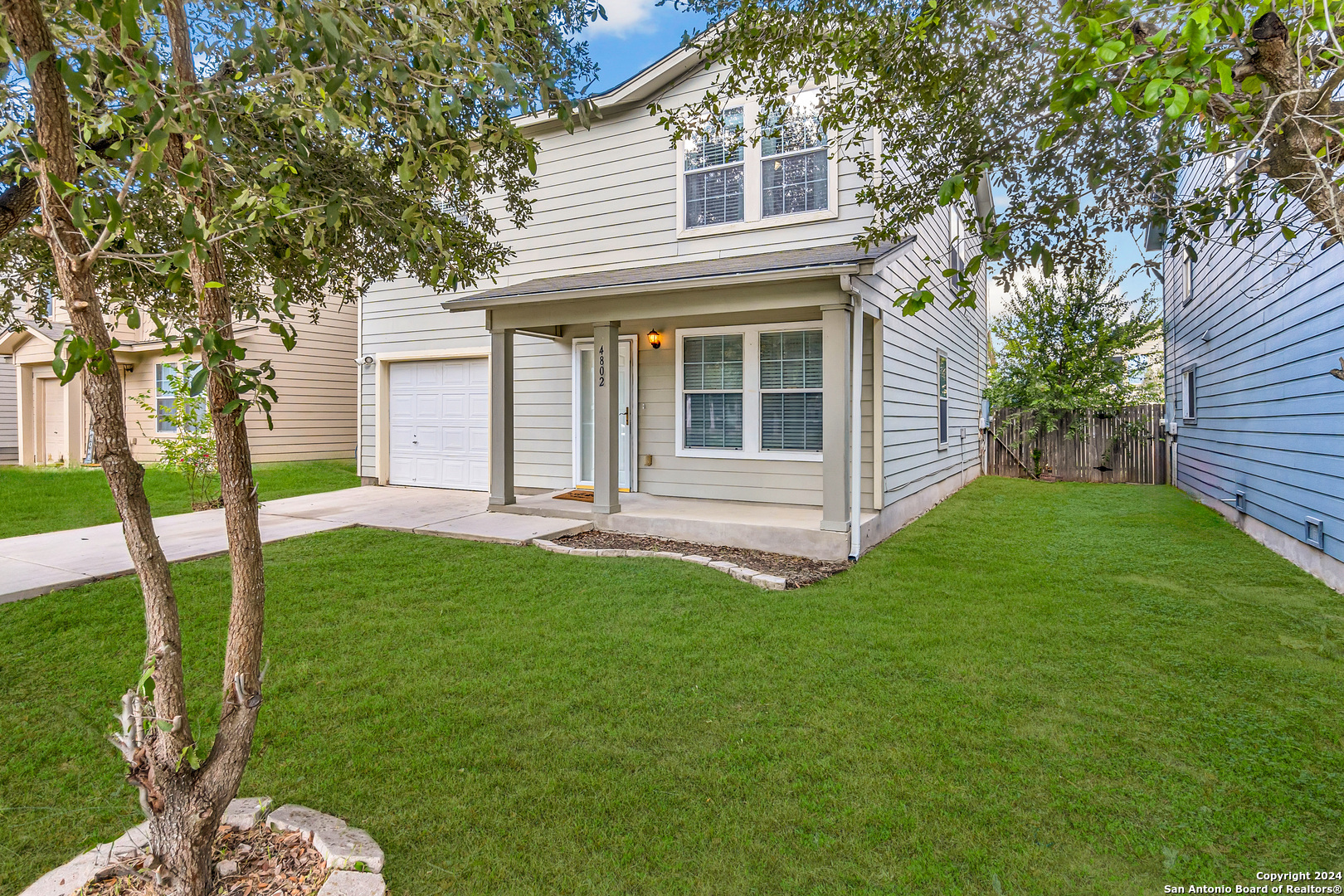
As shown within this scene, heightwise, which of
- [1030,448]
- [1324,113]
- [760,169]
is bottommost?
[1030,448]

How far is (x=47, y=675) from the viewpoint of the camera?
351cm

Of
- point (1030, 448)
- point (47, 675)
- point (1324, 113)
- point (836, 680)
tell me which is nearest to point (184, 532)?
point (47, 675)

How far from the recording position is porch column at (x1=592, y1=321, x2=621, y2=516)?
7.09 meters

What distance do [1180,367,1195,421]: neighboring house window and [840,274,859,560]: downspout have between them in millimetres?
7348

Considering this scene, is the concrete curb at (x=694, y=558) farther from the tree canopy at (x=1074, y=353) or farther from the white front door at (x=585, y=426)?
the tree canopy at (x=1074, y=353)

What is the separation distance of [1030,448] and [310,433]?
15307 mm

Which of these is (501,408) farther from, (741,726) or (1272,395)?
(1272,395)

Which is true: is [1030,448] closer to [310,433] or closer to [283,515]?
[283,515]

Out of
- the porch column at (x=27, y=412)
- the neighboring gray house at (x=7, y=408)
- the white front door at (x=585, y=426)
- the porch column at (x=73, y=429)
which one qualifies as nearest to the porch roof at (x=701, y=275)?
the white front door at (x=585, y=426)

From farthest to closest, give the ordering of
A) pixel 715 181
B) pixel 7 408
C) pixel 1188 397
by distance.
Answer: pixel 7 408 < pixel 1188 397 < pixel 715 181

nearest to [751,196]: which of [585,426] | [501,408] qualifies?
[585,426]

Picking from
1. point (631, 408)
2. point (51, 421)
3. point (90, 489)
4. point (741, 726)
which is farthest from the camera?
point (51, 421)

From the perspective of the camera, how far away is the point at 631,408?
845 cm

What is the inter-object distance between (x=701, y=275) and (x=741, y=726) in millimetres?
4567
